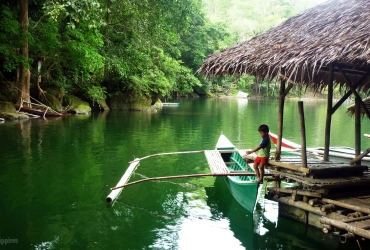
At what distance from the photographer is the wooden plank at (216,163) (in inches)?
276

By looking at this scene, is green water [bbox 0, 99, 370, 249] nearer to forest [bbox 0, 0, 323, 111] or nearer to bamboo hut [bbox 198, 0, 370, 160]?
bamboo hut [bbox 198, 0, 370, 160]

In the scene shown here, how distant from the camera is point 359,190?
18.8ft

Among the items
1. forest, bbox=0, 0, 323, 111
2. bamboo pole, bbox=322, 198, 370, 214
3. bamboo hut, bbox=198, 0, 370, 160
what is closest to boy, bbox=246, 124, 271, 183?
bamboo hut, bbox=198, 0, 370, 160

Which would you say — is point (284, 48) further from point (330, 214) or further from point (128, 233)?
point (128, 233)

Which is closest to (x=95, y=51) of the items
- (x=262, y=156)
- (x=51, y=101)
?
(x=51, y=101)

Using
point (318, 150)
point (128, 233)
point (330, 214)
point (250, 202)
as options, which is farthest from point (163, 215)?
point (318, 150)

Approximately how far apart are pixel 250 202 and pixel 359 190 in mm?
1774

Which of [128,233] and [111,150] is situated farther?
[111,150]

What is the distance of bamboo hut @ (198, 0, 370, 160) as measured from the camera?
521cm

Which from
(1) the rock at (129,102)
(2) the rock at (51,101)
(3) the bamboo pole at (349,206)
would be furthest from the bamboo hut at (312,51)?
(1) the rock at (129,102)

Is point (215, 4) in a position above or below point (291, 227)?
above

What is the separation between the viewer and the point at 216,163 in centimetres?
768

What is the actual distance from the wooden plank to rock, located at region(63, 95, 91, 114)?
58.2 ft

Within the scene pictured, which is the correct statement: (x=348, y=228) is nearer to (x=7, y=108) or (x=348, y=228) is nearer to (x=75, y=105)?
(x=7, y=108)
